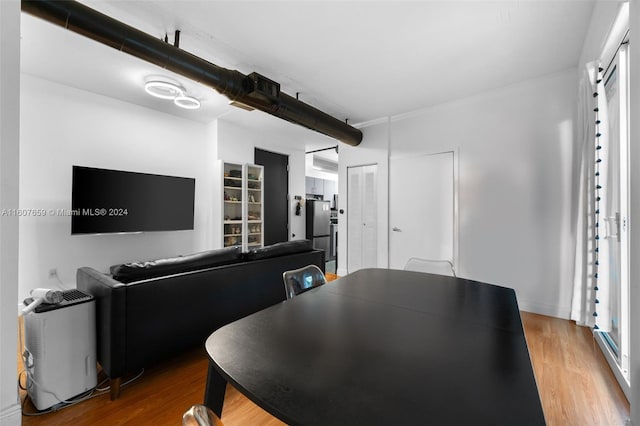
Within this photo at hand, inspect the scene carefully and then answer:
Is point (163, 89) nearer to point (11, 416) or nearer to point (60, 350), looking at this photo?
point (60, 350)

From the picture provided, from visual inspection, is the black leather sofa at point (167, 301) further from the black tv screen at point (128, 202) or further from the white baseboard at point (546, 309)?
the white baseboard at point (546, 309)

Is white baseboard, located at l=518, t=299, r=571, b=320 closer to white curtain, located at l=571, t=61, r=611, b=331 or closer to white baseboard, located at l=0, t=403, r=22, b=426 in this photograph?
white curtain, located at l=571, t=61, r=611, b=331

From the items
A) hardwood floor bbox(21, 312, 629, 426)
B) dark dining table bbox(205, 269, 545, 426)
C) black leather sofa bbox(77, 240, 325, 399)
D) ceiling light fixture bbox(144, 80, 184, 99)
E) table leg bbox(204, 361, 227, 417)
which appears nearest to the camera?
dark dining table bbox(205, 269, 545, 426)

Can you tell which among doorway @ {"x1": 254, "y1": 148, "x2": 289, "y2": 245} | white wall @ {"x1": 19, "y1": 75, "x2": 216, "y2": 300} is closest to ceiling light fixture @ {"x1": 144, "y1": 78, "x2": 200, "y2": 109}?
white wall @ {"x1": 19, "y1": 75, "x2": 216, "y2": 300}

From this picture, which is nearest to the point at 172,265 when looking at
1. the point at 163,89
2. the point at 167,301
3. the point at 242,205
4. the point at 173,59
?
the point at 167,301

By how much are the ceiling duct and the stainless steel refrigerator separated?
274 cm

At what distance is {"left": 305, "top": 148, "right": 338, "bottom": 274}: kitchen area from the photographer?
20.1 ft

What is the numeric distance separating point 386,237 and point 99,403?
3755mm

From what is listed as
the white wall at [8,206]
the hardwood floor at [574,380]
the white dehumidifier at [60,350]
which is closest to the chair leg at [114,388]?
the white dehumidifier at [60,350]

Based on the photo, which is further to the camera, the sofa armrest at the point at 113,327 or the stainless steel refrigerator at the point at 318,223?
the stainless steel refrigerator at the point at 318,223

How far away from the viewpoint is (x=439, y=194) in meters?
3.85

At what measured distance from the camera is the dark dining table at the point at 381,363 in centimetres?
63

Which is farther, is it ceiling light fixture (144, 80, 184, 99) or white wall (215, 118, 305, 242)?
white wall (215, 118, 305, 242)

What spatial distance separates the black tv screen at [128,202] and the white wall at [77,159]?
30cm
